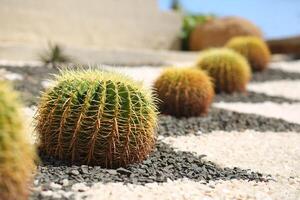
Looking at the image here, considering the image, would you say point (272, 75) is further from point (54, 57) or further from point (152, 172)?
point (152, 172)

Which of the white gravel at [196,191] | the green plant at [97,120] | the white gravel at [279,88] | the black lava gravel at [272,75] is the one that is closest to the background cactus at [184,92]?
the green plant at [97,120]

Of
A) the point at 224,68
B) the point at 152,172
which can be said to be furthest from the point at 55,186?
the point at 224,68

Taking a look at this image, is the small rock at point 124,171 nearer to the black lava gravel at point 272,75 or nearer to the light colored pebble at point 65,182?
the light colored pebble at point 65,182

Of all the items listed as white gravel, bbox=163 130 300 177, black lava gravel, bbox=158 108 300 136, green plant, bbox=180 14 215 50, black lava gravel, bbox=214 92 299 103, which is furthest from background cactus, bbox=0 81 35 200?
green plant, bbox=180 14 215 50

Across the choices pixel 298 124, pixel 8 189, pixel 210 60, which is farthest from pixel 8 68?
pixel 8 189

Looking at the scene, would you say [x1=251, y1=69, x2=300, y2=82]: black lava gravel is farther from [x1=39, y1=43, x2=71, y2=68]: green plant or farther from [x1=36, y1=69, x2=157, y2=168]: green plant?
[x1=36, y1=69, x2=157, y2=168]: green plant

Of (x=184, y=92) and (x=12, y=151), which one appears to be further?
(x=184, y=92)
